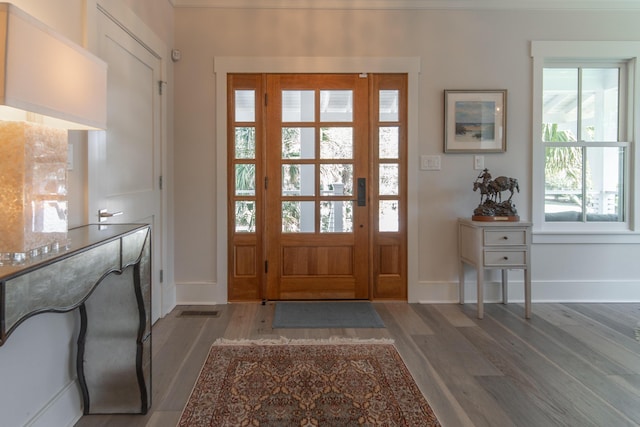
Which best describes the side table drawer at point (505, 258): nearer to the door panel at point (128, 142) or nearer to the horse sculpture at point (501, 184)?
the horse sculpture at point (501, 184)

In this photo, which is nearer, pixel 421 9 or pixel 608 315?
pixel 608 315

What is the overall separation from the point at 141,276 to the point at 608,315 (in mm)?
3488

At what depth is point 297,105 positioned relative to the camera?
135 inches

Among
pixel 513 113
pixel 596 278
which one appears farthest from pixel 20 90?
pixel 596 278

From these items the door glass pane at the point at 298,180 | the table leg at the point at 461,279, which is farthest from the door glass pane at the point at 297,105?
the table leg at the point at 461,279

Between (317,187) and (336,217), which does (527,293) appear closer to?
(336,217)

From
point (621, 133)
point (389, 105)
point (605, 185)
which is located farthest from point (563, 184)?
point (389, 105)

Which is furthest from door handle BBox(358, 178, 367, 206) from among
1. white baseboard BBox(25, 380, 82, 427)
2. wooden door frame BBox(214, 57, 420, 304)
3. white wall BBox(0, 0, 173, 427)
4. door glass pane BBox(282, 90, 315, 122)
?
white baseboard BBox(25, 380, 82, 427)

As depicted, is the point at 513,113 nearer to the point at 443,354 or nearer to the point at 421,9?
the point at 421,9

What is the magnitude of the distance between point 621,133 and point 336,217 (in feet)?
8.87

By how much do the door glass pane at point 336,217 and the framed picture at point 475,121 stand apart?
40.0 inches

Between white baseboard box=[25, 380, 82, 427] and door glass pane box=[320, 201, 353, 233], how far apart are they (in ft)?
7.08

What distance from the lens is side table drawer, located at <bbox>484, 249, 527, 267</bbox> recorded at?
303 cm

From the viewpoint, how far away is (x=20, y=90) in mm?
1012
